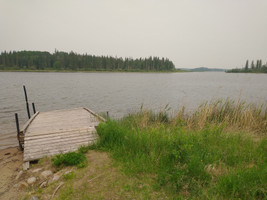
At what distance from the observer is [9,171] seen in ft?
16.6

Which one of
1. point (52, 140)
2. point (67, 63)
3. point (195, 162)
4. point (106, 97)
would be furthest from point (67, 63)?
point (195, 162)

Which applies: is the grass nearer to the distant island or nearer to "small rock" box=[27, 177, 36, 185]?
"small rock" box=[27, 177, 36, 185]

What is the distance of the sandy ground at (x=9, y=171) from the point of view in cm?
364

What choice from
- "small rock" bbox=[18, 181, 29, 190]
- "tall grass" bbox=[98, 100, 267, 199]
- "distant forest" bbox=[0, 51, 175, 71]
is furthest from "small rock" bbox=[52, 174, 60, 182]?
"distant forest" bbox=[0, 51, 175, 71]

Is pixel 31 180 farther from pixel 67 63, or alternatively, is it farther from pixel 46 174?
pixel 67 63

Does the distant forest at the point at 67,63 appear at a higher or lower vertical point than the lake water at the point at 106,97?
higher

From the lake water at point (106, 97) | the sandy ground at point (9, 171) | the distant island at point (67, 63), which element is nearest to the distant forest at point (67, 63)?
the distant island at point (67, 63)

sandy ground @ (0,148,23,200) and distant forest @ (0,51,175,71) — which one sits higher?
distant forest @ (0,51,175,71)

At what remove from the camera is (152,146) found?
4.44m

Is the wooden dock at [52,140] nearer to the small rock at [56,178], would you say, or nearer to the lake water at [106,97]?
the small rock at [56,178]

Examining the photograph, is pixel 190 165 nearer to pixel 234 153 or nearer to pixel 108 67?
pixel 234 153

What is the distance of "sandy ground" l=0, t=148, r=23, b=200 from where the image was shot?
11.9 feet

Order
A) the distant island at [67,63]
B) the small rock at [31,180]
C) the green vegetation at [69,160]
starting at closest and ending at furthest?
the small rock at [31,180], the green vegetation at [69,160], the distant island at [67,63]

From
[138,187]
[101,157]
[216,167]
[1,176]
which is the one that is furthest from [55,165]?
[216,167]
